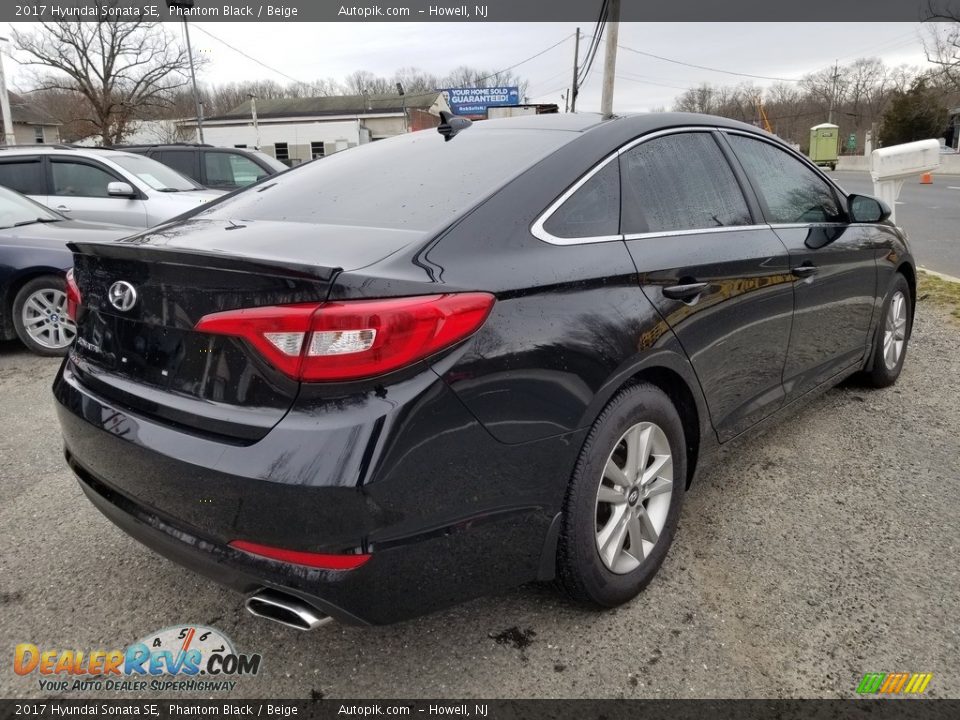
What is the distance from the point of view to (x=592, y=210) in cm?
232

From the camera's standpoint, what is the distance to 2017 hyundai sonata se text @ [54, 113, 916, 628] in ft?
5.61

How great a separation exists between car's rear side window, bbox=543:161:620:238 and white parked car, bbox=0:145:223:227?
6.89 meters

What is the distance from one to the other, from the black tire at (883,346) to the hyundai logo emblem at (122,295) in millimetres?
3962

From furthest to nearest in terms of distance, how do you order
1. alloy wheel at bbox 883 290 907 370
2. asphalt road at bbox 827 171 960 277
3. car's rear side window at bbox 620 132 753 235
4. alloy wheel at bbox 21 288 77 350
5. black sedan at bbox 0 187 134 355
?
asphalt road at bbox 827 171 960 277, alloy wheel at bbox 21 288 77 350, black sedan at bbox 0 187 134 355, alloy wheel at bbox 883 290 907 370, car's rear side window at bbox 620 132 753 235

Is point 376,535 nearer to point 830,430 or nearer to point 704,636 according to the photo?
point 704,636

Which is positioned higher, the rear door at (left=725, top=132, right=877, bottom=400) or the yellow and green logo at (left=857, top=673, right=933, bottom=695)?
the rear door at (left=725, top=132, right=877, bottom=400)

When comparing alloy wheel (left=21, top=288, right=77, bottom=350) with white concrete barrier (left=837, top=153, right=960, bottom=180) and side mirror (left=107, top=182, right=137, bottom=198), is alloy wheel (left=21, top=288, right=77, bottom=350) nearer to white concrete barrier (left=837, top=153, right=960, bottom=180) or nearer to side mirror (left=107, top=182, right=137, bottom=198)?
side mirror (left=107, top=182, right=137, bottom=198)

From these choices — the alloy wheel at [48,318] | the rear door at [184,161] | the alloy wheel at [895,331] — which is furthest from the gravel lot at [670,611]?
the rear door at [184,161]

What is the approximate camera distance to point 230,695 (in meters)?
2.06

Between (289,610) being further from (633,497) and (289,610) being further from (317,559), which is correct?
(633,497)

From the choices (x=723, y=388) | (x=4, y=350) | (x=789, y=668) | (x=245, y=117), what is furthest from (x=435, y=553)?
(x=245, y=117)

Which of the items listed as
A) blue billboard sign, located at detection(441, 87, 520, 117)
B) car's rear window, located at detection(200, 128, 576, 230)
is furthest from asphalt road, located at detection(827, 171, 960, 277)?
blue billboard sign, located at detection(441, 87, 520, 117)

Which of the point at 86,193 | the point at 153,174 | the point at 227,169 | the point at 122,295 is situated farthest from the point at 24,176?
the point at 122,295

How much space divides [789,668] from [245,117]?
65768 mm
